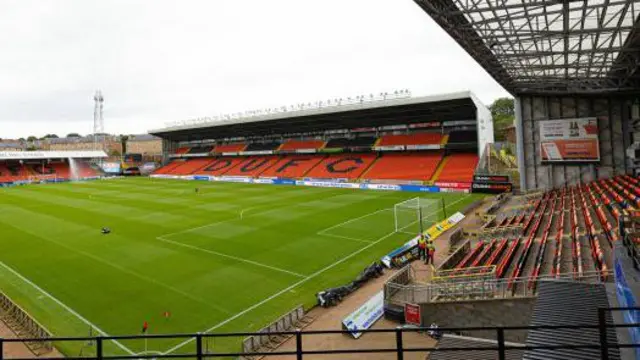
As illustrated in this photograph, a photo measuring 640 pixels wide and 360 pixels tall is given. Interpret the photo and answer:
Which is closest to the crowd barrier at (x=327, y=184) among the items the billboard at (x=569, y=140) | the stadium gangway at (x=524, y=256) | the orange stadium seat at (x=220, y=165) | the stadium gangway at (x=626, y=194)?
the orange stadium seat at (x=220, y=165)

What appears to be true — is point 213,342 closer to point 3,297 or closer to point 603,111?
point 3,297

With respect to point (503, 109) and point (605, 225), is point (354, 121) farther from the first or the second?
point (503, 109)

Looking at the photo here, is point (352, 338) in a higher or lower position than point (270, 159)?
lower

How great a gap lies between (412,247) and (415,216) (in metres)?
10.00

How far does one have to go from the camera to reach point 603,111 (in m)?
31.4

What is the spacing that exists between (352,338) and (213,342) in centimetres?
437

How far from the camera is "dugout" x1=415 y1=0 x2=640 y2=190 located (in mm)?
15266

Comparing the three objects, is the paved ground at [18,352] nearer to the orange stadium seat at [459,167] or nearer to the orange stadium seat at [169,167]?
the orange stadium seat at [459,167]

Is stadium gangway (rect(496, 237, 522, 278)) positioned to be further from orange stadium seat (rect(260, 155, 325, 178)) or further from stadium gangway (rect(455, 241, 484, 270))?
orange stadium seat (rect(260, 155, 325, 178))

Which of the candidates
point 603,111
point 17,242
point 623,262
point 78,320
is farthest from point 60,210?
point 603,111

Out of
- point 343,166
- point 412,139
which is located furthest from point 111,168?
point 412,139

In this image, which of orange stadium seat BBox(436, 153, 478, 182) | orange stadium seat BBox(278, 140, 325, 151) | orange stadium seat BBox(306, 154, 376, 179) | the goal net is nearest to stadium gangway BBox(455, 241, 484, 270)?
the goal net

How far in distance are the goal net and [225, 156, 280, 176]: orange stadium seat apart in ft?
128

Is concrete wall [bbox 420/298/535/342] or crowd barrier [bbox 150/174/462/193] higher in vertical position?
crowd barrier [bbox 150/174/462/193]
